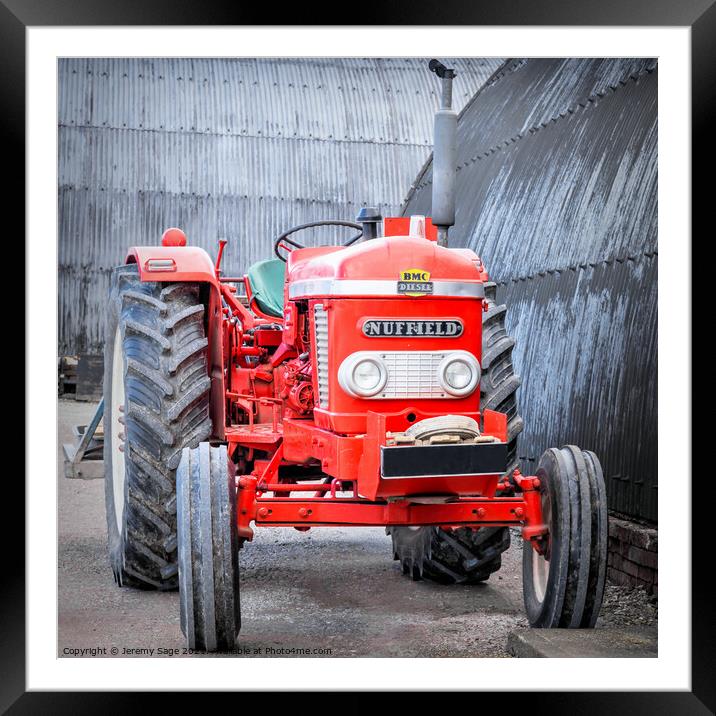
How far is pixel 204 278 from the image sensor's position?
609 cm

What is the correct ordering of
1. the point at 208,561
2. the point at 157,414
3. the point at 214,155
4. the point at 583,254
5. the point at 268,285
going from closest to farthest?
the point at 208,561 → the point at 157,414 → the point at 268,285 → the point at 583,254 → the point at 214,155

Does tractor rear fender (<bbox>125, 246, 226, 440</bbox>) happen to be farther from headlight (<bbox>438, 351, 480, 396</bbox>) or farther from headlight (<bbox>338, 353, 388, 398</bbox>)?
headlight (<bbox>438, 351, 480, 396</bbox>)

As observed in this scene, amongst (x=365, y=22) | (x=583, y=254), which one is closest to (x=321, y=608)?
(x=583, y=254)

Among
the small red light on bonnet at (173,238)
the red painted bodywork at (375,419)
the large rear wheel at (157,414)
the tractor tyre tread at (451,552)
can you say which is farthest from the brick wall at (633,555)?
the small red light on bonnet at (173,238)

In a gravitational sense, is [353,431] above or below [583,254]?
below

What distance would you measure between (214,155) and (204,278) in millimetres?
11197

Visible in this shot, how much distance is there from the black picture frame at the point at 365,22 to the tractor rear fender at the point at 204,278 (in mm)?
1395

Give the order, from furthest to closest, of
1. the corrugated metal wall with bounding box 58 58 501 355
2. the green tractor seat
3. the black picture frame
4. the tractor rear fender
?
the corrugated metal wall with bounding box 58 58 501 355 → the green tractor seat → the tractor rear fender → the black picture frame

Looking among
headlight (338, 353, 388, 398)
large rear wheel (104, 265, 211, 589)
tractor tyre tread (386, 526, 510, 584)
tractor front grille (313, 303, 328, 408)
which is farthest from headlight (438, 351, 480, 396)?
large rear wheel (104, 265, 211, 589)

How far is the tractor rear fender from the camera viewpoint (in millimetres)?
6074

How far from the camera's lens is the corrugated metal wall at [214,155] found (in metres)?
15.9

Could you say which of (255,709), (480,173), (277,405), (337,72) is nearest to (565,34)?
(277,405)

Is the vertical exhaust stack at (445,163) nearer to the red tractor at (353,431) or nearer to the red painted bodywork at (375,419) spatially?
the red tractor at (353,431)

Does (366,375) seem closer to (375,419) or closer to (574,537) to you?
(375,419)
